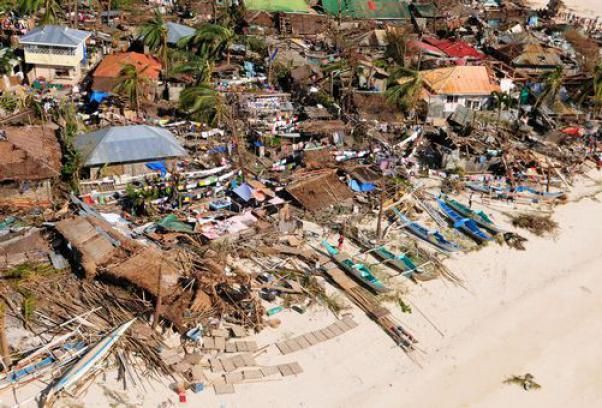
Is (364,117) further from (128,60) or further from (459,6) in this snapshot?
(459,6)

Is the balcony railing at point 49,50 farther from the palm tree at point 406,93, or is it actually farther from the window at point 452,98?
the window at point 452,98

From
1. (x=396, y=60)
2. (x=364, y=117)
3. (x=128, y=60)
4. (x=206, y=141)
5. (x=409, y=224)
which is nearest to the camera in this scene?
(x=409, y=224)

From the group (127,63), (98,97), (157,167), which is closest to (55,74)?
(127,63)

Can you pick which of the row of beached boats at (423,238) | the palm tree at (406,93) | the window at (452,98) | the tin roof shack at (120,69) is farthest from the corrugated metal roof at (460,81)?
the tin roof shack at (120,69)

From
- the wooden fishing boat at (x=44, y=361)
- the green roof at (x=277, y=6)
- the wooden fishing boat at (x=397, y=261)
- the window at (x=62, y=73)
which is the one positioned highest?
the green roof at (x=277, y=6)

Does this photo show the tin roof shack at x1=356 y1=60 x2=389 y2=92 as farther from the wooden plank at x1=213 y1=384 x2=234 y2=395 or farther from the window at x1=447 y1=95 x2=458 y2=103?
the wooden plank at x1=213 y1=384 x2=234 y2=395

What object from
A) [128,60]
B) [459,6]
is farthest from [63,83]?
[459,6]

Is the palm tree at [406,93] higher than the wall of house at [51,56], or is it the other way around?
the wall of house at [51,56]

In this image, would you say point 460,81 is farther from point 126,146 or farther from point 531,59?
point 126,146
